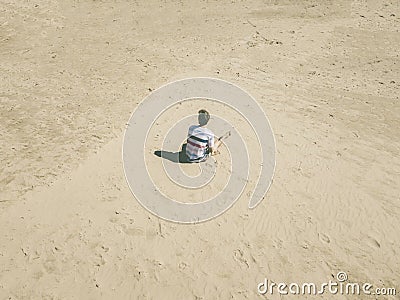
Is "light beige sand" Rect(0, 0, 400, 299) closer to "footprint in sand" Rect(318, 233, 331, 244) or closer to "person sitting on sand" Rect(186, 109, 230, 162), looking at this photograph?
"footprint in sand" Rect(318, 233, 331, 244)

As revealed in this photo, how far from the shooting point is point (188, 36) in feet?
49.6

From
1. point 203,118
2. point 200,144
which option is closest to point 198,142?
point 200,144

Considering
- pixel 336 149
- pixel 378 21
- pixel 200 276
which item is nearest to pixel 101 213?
pixel 200 276

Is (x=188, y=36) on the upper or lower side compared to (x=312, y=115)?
upper

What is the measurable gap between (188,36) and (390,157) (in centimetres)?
837

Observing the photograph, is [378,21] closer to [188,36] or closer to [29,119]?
[188,36]

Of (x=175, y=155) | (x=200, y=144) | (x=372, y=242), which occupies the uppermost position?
(x=200, y=144)

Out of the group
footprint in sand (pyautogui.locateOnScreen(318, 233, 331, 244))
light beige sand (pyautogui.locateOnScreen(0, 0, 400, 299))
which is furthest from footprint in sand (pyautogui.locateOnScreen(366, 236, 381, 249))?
footprint in sand (pyautogui.locateOnScreen(318, 233, 331, 244))

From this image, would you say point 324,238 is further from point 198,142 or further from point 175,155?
point 175,155

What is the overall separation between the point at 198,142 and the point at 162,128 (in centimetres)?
193

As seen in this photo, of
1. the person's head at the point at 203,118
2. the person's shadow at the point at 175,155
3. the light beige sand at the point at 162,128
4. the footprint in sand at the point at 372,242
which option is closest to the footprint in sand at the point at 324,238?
the light beige sand at the point at 162,128

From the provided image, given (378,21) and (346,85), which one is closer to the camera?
(346,85)

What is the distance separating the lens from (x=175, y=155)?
33.0ft

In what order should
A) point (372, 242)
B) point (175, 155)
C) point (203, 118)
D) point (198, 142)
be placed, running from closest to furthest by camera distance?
point (372, 242) < point (198, 142) < point (175, 155) < point (203, 118)
